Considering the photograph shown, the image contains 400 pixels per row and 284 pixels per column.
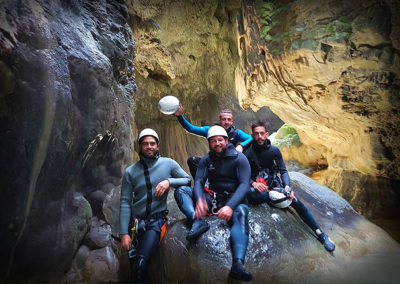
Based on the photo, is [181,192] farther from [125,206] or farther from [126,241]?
[126,241]

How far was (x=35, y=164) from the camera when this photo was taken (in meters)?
2.43

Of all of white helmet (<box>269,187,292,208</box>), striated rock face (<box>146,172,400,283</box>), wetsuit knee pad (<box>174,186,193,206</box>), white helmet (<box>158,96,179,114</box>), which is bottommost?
striated rock face (<box>146,172,400,283</box>)

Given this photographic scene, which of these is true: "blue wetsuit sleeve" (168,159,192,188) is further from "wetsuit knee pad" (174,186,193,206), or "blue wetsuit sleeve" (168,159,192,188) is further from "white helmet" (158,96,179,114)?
"white helmet" (158,96,179,114)

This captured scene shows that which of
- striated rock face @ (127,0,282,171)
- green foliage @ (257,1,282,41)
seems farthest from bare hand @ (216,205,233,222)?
striated rock face @ (127,0,282,171)

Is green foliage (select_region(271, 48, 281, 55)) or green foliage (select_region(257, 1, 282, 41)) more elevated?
green foliage (select_region(257, 1, 282, 41))

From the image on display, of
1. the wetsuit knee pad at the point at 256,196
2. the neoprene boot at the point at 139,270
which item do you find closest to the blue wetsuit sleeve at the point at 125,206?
the neoprene boot at the point at 139,270

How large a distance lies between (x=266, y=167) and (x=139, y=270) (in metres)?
2.17

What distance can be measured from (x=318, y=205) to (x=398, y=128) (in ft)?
8.92

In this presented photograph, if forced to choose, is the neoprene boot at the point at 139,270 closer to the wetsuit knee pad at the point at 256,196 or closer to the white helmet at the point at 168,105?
the wetsuit knee pad at the point at 256,196

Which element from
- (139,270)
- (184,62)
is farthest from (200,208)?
(184,62)

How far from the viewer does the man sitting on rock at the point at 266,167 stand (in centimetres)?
353

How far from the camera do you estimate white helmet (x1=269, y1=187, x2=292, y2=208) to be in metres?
3.48

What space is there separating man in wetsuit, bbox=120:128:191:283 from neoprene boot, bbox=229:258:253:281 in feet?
A: 2.81

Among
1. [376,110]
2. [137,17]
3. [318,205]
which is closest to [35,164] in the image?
[318,205]
